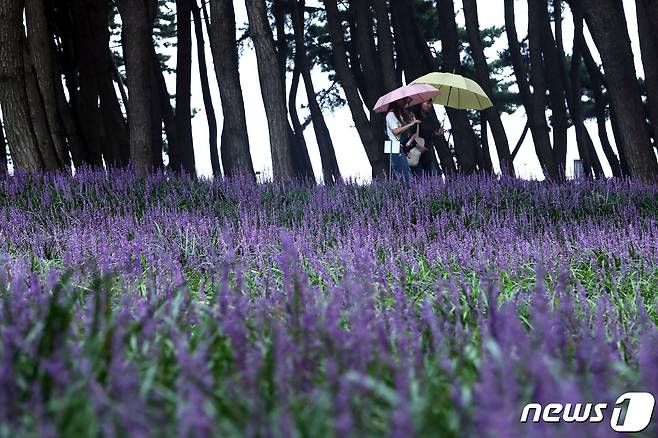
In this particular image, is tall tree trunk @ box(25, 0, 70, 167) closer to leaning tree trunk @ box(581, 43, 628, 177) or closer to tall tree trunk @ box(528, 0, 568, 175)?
tall tree trunk @ box(528, 0, 568, 175)

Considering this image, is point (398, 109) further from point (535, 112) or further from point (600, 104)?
point (600, 104)

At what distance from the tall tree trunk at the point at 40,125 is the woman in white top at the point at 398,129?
4705mm

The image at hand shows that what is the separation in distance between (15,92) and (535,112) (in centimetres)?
999

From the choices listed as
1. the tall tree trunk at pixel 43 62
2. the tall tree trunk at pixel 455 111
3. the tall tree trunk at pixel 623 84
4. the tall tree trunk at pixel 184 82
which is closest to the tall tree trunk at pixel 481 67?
the tall tree trunk at pixel 455 111

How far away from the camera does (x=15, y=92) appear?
10812 millimetres

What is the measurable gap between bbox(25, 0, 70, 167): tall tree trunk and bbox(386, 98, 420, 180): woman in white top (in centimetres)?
525

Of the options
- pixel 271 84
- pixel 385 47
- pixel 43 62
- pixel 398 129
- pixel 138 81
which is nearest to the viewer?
pixel 398 129

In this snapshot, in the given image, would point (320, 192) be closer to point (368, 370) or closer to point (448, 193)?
point (448, 193)

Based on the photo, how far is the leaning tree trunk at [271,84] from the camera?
38.1 feet

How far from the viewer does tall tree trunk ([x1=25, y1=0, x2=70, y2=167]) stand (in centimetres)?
1238

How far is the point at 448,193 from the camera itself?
8.55 m

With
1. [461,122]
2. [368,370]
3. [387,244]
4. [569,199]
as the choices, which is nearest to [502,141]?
[461,122]

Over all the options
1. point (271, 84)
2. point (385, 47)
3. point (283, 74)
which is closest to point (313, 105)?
point (283, 74)

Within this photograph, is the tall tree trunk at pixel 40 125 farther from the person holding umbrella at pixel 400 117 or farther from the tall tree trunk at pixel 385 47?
the tall tree trunk at pixel 385 47
